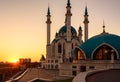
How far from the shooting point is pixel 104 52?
42281mm

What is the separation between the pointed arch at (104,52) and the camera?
41562 mm

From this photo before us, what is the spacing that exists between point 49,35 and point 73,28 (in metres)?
11.3

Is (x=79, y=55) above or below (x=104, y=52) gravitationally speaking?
below

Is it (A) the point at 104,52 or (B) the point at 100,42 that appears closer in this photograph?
(A) the point at 104,52

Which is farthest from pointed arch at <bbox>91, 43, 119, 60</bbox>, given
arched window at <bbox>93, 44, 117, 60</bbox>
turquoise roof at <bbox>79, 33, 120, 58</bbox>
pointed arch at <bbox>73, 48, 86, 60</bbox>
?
pointed arch at <bbox>73, 48, 86, 60</bbox>

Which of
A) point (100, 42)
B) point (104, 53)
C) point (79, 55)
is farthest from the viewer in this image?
point (79, 55)

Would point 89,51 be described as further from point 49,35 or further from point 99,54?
point 49,35

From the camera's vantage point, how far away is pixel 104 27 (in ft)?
171

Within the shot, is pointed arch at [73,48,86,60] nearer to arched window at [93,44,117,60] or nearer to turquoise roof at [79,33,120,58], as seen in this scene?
turquoise roof at [79,33,120,58]

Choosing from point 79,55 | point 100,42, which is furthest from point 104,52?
point 79,55

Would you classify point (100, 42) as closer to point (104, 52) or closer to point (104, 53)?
point (104, 52)

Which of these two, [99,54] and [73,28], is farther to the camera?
[73,28]

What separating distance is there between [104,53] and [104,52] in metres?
0.24

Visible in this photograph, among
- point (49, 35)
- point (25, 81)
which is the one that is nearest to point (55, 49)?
point (49, 35)
